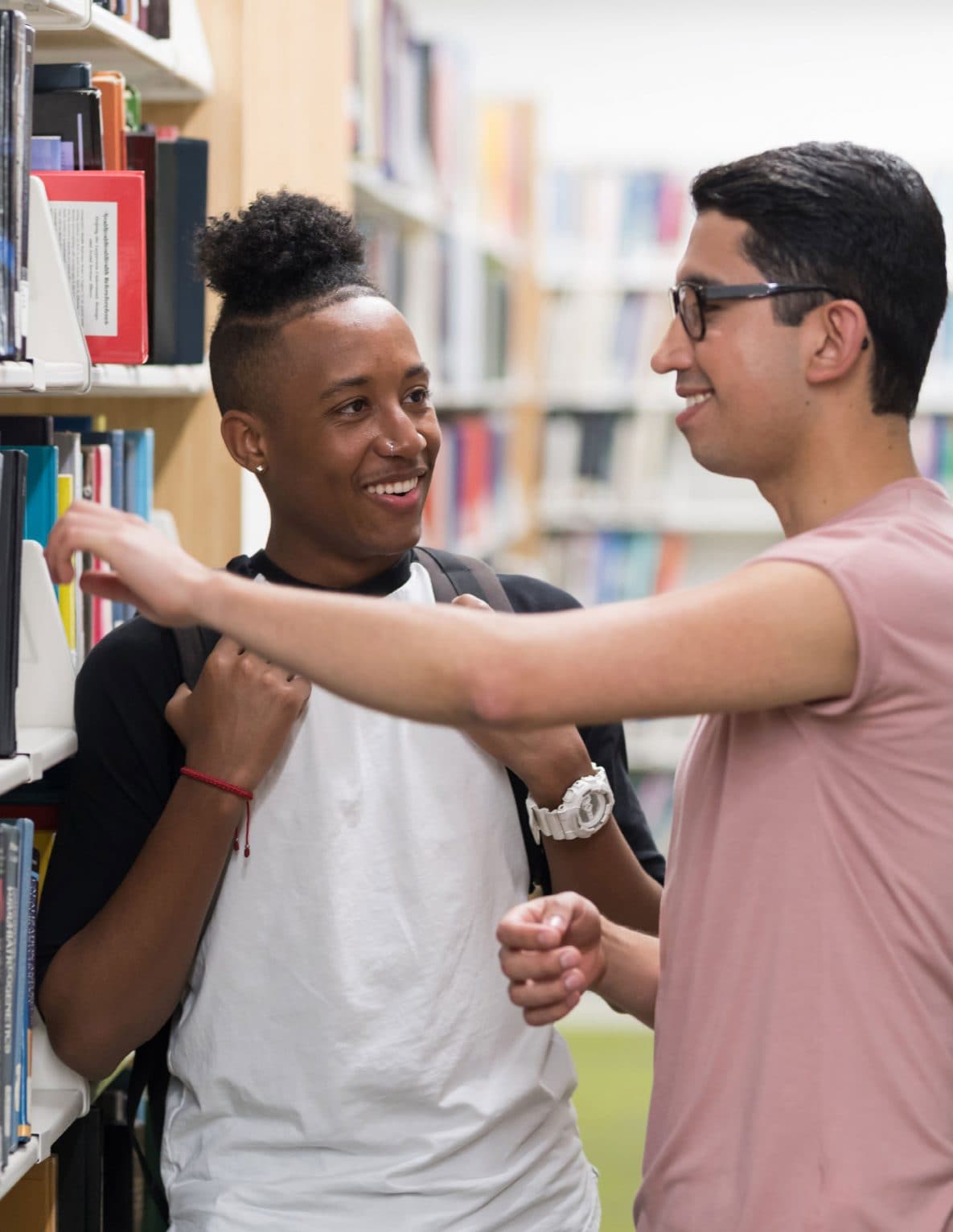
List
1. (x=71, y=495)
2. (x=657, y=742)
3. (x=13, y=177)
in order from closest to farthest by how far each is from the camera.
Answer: (x=13, y=177), (x=71, y=495), (x=657, y=742)

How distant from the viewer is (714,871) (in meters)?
1.17

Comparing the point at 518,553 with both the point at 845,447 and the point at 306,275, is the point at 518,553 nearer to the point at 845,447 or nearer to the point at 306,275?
the point at 306,275

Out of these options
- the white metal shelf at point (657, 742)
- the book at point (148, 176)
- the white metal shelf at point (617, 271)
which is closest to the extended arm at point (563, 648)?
the book at point (148, 176)

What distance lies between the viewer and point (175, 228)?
5.77 ft

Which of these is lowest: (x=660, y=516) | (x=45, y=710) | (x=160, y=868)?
(x=660, y=516)

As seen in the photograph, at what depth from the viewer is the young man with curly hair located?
1371mm

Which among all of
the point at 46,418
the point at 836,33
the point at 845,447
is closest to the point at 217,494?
the point at 46,418

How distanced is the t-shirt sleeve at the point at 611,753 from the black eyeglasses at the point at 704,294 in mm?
387

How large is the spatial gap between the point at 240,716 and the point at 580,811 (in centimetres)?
31

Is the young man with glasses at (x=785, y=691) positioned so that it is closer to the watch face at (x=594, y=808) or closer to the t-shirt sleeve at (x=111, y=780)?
the watch face at (x=594, y=808)

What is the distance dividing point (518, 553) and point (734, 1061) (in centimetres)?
414

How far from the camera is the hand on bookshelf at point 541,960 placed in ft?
3.92

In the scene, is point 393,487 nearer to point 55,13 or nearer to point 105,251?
point 105,251

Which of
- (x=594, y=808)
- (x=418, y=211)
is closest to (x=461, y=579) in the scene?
(x=594, y=808)
